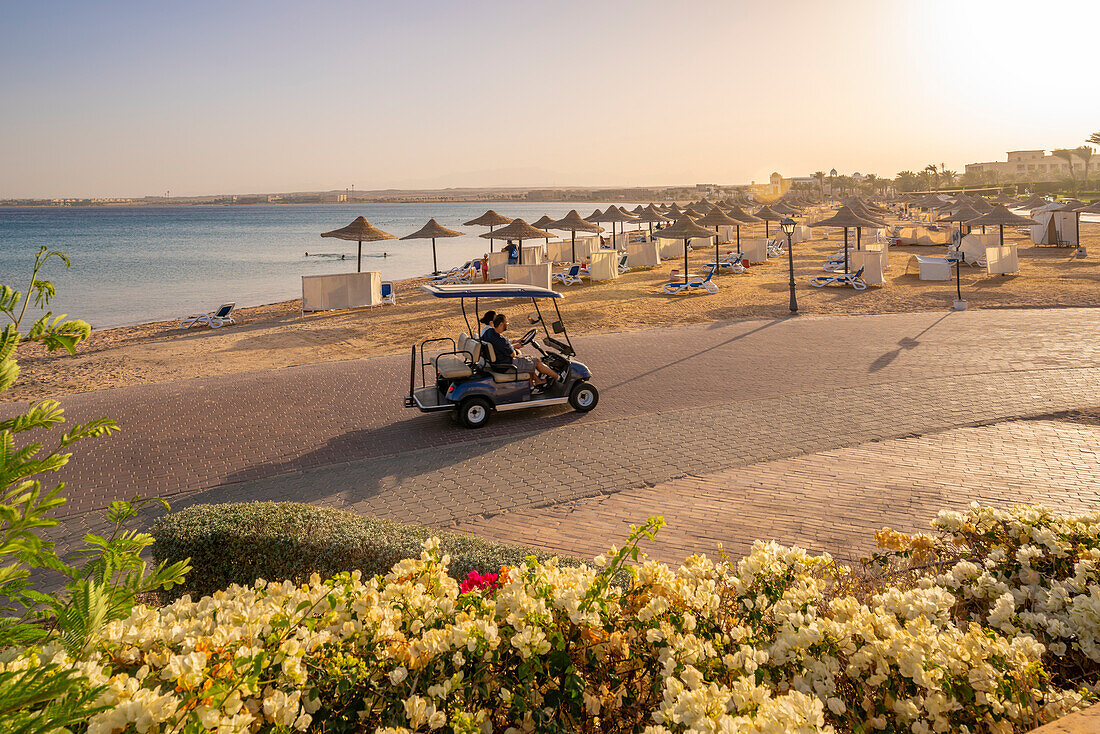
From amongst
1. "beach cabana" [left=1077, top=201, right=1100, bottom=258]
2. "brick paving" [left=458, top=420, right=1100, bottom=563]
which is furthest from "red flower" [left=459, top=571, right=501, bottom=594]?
"beach cabana" [left=1077, top=201, right=1100, bottom=258]

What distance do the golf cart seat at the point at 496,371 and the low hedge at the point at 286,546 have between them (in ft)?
14.0

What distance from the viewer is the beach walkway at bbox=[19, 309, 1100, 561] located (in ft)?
21.4

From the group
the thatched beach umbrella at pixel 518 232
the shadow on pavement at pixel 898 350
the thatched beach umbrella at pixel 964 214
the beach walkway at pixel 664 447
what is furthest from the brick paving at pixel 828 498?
the thatched beach umbrella at pixel 964 214

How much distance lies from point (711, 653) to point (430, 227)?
86.5 ft

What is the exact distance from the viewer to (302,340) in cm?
1639

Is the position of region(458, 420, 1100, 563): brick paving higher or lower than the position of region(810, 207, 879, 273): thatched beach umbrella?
lower

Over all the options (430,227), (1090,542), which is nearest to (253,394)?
(1090,542)

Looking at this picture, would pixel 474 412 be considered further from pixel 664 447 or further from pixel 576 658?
pixel 576 658

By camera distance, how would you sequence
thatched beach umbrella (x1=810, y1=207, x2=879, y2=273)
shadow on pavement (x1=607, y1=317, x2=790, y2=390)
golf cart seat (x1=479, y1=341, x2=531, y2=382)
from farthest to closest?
thatched beach umbrella (x1=810, y1=207, x2=879, y2=273) → shadow on pavement (x1=607, y1=317, x2=790, y2=390) → golf cart seat (x1=479, y1=341, x2=531, y2=382)

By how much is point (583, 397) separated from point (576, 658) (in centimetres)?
742

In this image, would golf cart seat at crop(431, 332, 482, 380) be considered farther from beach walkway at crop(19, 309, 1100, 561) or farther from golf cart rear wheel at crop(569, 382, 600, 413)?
golf cart rear wheel at crop(569, 382, 600, 413)

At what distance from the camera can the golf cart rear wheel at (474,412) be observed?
917cm

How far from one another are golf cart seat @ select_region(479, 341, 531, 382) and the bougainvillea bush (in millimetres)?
6510

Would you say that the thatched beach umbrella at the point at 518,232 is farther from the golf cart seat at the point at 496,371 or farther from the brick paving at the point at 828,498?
the brick paving at the point at 828,498
